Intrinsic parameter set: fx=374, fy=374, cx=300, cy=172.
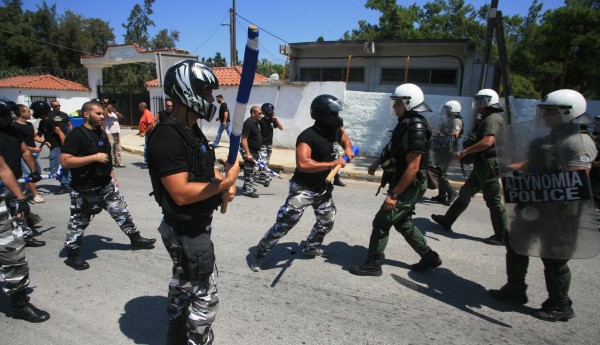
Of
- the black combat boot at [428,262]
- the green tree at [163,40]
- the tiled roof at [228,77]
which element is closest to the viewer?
the black combat boot at [428,262]

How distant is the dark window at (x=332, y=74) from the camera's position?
57.2 ft

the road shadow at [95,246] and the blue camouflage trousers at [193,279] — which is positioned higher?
the blue camouflage trousers at [193,279]

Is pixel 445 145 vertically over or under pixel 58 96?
under

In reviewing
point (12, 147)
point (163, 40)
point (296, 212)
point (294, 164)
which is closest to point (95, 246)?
point (12, 147)

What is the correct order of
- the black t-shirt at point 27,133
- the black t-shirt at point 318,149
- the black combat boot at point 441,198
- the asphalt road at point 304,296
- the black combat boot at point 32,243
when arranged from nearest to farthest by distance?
the asphalt road at point 304,296 → the black t-shirt at point 318,149 → the black combat boot at point 32,243 → the black t-shirt at point 27,133 → the black combat boot at point 441,198

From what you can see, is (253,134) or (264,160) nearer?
(253,134)

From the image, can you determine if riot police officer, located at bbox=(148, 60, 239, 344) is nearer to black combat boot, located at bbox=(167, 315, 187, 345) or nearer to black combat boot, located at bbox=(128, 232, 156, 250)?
black combat boot, located at bbox=(167, 315, 187, 345)

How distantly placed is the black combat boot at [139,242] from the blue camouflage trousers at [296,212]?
1478 millimetres

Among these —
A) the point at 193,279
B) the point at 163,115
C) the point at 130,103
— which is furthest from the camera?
the point at 130,103

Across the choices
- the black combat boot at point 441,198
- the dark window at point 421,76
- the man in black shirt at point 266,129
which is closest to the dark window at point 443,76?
the dark window at point 421,76

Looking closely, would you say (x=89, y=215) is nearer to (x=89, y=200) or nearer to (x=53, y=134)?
(x=89, y=200)

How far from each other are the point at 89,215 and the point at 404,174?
3373 millimetres

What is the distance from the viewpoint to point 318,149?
3857mm

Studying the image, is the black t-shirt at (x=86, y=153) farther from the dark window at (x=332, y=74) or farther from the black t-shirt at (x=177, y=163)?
the dark window at (x=332, y=74)
